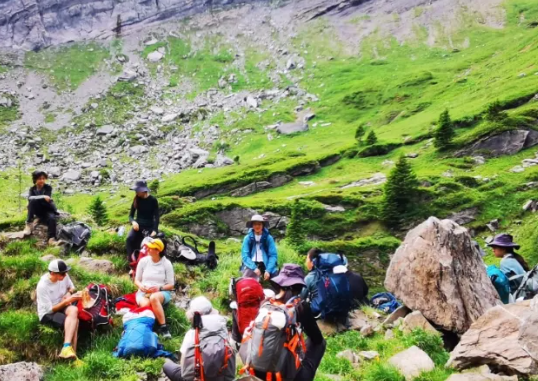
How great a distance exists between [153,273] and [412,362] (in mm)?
5980

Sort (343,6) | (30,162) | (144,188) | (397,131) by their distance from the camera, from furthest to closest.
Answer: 1. (343,6)
2. (30,162)
3. (397,131)
4. (144,188)

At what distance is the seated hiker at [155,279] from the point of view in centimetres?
→ 1063

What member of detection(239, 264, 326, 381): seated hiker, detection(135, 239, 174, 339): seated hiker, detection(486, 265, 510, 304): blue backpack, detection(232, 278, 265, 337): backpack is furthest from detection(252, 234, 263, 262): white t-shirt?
detection(486, 265, 510, 304): blue backpack

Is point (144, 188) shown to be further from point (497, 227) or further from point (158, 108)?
point (158, 108)

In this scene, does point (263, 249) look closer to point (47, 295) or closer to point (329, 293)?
point (329, 293)

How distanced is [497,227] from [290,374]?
2802 centimetres

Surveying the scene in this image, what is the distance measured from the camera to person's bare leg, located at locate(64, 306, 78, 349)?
9523 mm

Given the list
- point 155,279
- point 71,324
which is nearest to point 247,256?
point 155,279

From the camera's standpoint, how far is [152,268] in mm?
11180

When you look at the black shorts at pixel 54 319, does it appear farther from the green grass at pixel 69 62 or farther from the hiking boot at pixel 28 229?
the green grass at pixel 69 62

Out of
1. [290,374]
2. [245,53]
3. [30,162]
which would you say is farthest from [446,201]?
[245,53]

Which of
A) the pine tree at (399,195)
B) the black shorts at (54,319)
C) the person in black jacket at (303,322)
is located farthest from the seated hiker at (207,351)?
the pine tree at (399,195)

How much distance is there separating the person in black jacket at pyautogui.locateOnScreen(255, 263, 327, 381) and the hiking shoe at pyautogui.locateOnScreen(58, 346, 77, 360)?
440cm

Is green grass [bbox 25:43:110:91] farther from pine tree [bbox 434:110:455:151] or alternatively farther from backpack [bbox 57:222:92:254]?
backpack [bbox 57:222:92:254]
